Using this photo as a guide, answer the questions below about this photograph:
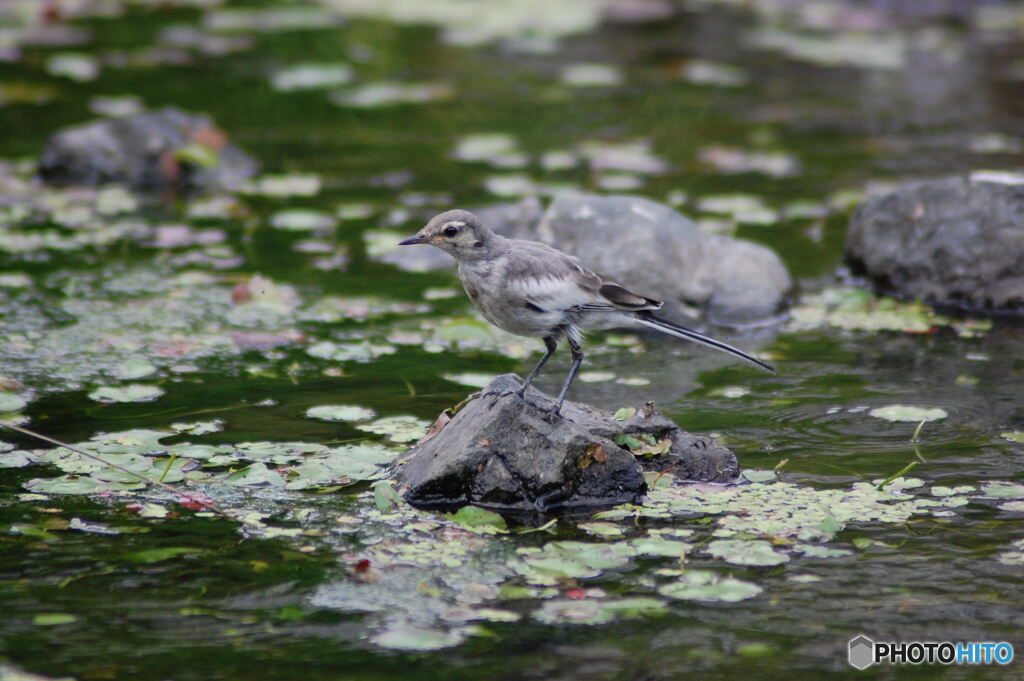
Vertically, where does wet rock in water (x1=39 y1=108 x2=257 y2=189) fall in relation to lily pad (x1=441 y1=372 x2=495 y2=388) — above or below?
above

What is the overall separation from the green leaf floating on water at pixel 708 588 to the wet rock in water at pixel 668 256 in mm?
3676

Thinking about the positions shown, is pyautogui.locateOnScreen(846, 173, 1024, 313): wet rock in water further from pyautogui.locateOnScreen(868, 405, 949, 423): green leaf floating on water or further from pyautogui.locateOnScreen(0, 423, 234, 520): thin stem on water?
pyautogui.locateOnScreen(0, 423, 234, 520): thin stem on water

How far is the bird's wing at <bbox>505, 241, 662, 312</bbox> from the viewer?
5.81m

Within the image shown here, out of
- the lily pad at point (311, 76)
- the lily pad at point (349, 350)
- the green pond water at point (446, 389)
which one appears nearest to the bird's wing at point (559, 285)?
the green pond water at point (446, 389)

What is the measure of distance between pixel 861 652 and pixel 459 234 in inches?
103

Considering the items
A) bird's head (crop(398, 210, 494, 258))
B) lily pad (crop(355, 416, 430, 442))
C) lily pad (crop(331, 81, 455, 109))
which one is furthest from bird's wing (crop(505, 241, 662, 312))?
lily pad (crop(331, 81, 455, 109))

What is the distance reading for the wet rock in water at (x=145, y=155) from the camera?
36.2 ft

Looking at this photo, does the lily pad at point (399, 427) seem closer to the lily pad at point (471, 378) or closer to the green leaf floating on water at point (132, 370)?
the lily pad at point (471, 378)

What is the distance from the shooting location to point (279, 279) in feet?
29.8

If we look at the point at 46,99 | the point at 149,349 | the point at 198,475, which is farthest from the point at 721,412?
the point at 46,99

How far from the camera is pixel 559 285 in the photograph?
589 cm

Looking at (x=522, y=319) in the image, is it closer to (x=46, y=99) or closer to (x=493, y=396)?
(x=493, y=396)

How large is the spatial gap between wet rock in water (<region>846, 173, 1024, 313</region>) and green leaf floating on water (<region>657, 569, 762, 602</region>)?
459cm

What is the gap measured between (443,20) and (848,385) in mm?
11446
